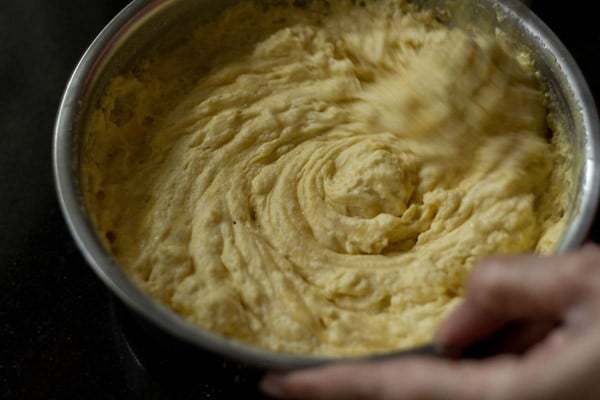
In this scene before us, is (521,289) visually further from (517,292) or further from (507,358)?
(507,358)

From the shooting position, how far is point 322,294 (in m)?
1.67

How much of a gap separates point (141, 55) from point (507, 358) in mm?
1352

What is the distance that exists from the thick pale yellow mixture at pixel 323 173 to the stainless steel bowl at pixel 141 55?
0.21 ft

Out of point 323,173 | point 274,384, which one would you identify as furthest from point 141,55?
point 274,384

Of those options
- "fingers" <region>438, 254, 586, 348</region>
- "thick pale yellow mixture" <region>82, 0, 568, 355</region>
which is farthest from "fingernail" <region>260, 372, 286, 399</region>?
"fingers" <region>438, 254, 586, 348</region>

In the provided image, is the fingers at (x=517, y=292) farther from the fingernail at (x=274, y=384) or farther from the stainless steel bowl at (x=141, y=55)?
the fingernail at (x=274, y=384)

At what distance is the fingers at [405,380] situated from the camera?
44.2 inches

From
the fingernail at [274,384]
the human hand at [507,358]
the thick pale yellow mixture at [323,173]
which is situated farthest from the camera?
the thick pale yellow mixture at [323,173]

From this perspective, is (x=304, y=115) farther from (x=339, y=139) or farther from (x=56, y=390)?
(x=56, y=390)

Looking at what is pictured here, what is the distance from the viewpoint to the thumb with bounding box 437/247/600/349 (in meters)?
1.17

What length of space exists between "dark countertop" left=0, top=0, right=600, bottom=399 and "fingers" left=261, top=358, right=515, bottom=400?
18cm

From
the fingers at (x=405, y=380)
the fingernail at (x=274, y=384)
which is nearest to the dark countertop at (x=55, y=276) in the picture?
the fingernail at (x=274, y=384)

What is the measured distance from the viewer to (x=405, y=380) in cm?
115

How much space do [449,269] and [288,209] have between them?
442mm
